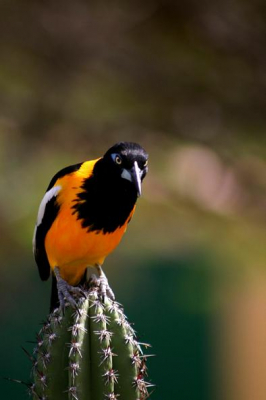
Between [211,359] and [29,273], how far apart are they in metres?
1.60

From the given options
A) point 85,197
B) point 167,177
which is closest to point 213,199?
point 167,177

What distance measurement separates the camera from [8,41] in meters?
6.18

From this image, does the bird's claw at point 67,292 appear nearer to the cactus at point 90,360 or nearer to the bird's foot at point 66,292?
the bird's foot at point 66,292

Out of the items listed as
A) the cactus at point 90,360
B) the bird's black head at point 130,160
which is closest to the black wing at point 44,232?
the bird's black head at point 130,160

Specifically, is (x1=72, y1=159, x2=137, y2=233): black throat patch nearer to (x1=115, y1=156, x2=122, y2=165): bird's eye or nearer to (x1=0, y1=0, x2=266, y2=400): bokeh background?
(x1=115, y1=156, x2=122, y2=165): bird's eye

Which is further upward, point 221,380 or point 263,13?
point 263,13

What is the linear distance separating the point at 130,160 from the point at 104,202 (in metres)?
0.29

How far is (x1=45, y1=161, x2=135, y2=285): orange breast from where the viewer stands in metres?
3.13

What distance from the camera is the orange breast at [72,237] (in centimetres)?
313

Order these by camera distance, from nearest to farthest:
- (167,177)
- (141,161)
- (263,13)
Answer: (141,161) < (263,13) < (167,177)

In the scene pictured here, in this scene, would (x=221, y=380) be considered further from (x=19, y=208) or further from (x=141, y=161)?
(x=141, y=161)

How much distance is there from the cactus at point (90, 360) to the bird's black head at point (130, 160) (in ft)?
2.05

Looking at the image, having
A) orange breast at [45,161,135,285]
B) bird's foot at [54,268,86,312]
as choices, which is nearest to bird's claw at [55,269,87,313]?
bird's foot at [54,268,86,312]

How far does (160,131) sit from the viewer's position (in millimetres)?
6074
